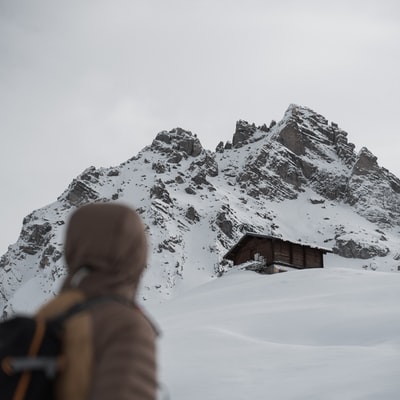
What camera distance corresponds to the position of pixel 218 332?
11.4 metres

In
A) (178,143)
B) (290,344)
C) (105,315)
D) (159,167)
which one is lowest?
(105,315)

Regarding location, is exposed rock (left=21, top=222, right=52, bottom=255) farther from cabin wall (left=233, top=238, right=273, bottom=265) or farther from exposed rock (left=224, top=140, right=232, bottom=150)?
cabin wall (left=233, top=238, right=273, bottom=265)

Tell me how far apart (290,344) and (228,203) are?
106360 millimetres

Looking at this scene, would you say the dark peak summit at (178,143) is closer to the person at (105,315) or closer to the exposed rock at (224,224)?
the exposed rock at (224,224)

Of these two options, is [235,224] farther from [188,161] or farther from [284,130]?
[284,130]

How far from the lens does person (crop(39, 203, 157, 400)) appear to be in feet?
4.55

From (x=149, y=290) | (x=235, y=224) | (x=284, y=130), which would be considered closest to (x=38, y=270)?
(x=149, y=290)

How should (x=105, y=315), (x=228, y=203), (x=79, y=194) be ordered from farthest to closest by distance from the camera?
(x=79, y=194) → (x=228, y=203) → (x=105, y=315)

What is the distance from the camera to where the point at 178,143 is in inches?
5738

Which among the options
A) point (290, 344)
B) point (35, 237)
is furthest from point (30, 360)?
point (35, 237)

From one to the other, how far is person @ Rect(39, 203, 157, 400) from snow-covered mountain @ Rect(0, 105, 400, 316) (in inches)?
3200

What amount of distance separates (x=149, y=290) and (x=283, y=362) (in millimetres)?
76396

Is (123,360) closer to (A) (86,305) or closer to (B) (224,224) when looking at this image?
(A) (86,305)

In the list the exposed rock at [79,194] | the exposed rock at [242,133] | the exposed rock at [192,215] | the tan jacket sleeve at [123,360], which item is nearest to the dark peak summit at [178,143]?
the exposed rock at [242,133]
